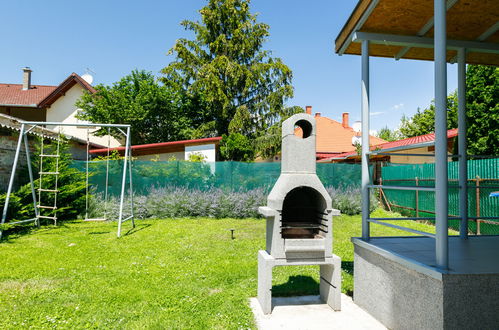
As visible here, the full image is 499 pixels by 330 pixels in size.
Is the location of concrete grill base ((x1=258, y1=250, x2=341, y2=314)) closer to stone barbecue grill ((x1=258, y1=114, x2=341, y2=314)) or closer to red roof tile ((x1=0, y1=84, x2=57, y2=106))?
stone barbecue grill ((x1=258, y1=114, x2=341, y2=314))

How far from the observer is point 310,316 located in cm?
308

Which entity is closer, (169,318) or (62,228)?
(169,318)

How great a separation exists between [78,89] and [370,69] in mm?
24134

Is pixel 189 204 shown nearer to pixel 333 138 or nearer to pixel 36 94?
pixel 333 138

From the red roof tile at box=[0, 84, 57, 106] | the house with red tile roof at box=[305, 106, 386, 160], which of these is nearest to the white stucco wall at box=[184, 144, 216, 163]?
the house with red tile roof at box=[305, 106, 386, 160]

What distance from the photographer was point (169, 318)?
3105 millimetres

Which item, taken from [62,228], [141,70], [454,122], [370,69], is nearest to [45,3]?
[62,228]

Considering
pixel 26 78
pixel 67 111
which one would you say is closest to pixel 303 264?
pixel 67 111

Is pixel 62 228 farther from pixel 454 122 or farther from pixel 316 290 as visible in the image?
pixel 454 122

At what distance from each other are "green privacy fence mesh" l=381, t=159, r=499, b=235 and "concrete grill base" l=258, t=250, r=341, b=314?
3035 mm

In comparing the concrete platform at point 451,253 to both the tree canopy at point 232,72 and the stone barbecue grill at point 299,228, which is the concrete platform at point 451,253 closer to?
the stone barbecue grill at point 299,228

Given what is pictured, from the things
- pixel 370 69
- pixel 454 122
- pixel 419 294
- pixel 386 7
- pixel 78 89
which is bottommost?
pixel 419 294

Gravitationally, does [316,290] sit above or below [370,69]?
below

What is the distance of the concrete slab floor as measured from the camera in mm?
2844
